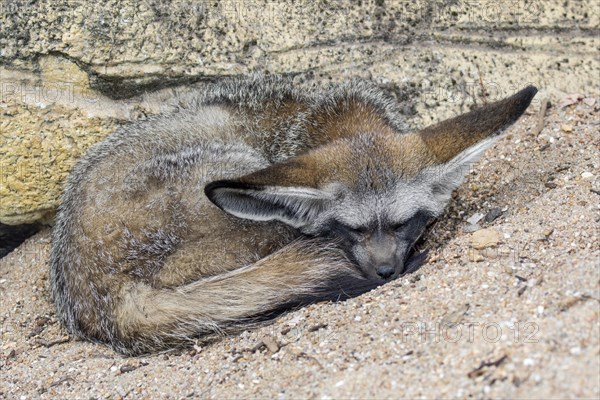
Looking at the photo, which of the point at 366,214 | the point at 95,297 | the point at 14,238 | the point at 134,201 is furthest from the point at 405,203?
the point at 14,238

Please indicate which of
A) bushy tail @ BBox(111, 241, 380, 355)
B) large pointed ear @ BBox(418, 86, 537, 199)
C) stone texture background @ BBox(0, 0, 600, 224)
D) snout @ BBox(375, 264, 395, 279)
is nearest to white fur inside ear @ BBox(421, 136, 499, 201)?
large pointed ear @ BBox(418, 86, 537, 199)

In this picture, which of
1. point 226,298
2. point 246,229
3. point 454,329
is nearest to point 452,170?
point 454,329

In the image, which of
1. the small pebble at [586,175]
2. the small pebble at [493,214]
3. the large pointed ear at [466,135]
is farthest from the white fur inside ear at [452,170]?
the small pebble at [586,175]

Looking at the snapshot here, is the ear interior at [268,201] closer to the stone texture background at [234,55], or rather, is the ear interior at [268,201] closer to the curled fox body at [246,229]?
the curled fox body at [246,229]

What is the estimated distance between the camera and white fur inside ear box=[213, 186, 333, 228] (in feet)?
14.5

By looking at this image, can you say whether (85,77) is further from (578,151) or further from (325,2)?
(578,151)

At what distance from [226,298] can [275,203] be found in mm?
711

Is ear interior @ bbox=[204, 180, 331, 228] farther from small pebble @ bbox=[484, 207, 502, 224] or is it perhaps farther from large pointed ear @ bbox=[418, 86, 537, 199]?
small pebble @ bbox=[484, 207, 502, 224]

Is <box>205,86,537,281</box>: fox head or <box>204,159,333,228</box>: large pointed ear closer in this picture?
<box>204,159,333,228</box>: large pointed ear

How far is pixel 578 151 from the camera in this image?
5793 millimetres

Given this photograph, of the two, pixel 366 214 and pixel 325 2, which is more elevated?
pixel 325 2

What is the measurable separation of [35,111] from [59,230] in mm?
1235

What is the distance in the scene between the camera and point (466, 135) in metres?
4.79

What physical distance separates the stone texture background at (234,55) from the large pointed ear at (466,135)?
65.4 inches
